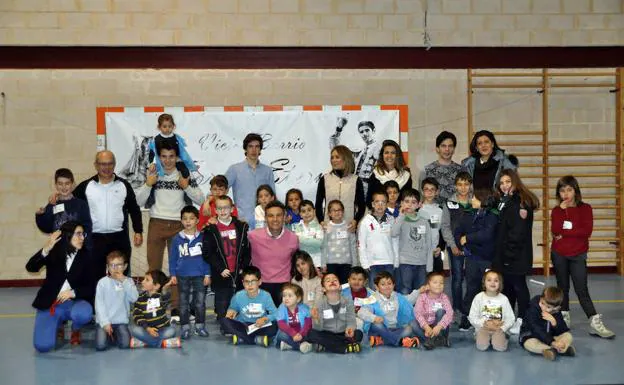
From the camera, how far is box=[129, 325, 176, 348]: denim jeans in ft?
19.7

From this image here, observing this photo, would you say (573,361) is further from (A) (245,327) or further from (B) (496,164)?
(A) (245,327)

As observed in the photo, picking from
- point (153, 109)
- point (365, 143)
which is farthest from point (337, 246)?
point (153, 109)

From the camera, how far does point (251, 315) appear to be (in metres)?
6.08

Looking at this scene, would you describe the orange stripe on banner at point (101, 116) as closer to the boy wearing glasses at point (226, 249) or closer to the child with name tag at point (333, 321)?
the boy wearing glasses at point (226, 249)

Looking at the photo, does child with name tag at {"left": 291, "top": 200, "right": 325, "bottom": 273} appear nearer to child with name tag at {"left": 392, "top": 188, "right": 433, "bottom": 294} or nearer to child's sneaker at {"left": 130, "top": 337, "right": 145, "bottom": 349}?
child with name tag at {"left": 392, "top": 188, "right": 433, "bottom": 294}

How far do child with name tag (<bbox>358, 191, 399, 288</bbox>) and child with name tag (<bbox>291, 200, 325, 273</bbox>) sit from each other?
370 mm

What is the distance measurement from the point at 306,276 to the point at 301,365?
101 centimetres

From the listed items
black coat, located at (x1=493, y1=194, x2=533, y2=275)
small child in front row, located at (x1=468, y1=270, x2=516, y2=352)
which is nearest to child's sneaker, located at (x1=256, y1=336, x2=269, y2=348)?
small child in front row, located at (x1=468, y1=270, x2=516, y2=352)

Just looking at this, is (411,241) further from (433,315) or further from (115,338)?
(115,338)

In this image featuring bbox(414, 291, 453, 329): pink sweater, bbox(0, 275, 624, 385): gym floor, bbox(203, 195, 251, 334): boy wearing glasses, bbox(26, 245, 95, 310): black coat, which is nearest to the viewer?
bbox(0, 275, 624, 385): gym floor

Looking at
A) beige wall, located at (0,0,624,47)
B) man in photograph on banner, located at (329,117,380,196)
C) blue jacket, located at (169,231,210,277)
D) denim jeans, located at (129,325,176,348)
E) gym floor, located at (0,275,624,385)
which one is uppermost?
beige wall, located at (0,0,624,47)

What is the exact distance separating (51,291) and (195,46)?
3944 millimetres

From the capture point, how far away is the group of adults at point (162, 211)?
20.2ft

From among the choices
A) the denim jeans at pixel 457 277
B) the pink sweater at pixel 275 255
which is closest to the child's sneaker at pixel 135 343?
the pink sweater at pixel 275 255
